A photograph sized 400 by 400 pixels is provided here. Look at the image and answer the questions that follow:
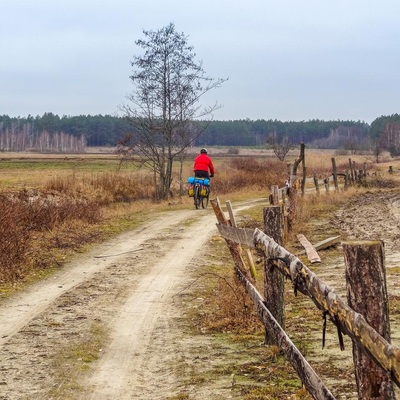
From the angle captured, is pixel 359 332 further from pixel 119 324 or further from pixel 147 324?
pixel 119 324

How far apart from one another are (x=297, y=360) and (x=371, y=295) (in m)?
1.62

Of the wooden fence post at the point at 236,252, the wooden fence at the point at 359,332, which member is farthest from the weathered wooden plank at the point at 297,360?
the wooden fence post at the point at 236,252

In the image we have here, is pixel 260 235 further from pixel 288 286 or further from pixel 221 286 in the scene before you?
pixel 288 286

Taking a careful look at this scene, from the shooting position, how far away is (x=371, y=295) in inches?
166

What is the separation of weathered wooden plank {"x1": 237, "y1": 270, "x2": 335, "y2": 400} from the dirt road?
3.60 feet

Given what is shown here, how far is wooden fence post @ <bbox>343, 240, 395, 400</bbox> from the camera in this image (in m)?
4.17

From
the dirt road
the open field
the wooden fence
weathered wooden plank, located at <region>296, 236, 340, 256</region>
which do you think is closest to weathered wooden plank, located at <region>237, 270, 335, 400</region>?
the wooden fence

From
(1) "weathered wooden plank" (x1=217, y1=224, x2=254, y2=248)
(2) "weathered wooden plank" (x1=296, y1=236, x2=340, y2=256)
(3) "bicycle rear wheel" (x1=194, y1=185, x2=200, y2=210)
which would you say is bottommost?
(2) "weathered wooden plank" (x1=296, y1=236, x2=340, y2=256)

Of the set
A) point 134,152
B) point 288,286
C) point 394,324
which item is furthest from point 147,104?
point 394,324

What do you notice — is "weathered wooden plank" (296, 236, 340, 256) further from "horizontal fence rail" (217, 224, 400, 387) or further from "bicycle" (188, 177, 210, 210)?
"horizontal fence rail" (217, 224, 400, 387)

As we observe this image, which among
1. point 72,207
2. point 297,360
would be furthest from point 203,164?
point 297,360

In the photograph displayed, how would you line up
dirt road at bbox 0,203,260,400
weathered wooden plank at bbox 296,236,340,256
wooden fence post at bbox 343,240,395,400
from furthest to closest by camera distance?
weathered wooden plank at bbox 296,236,340,256 < dirt road at bbox 0,203,260,400 < wooden fence post at bbox 343,240,395,400

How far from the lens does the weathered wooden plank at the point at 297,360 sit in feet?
16.2

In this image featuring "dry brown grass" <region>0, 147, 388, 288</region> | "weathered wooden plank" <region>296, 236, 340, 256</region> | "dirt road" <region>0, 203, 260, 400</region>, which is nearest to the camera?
"dirt road" <region>0, 203, 260, 400</region>
